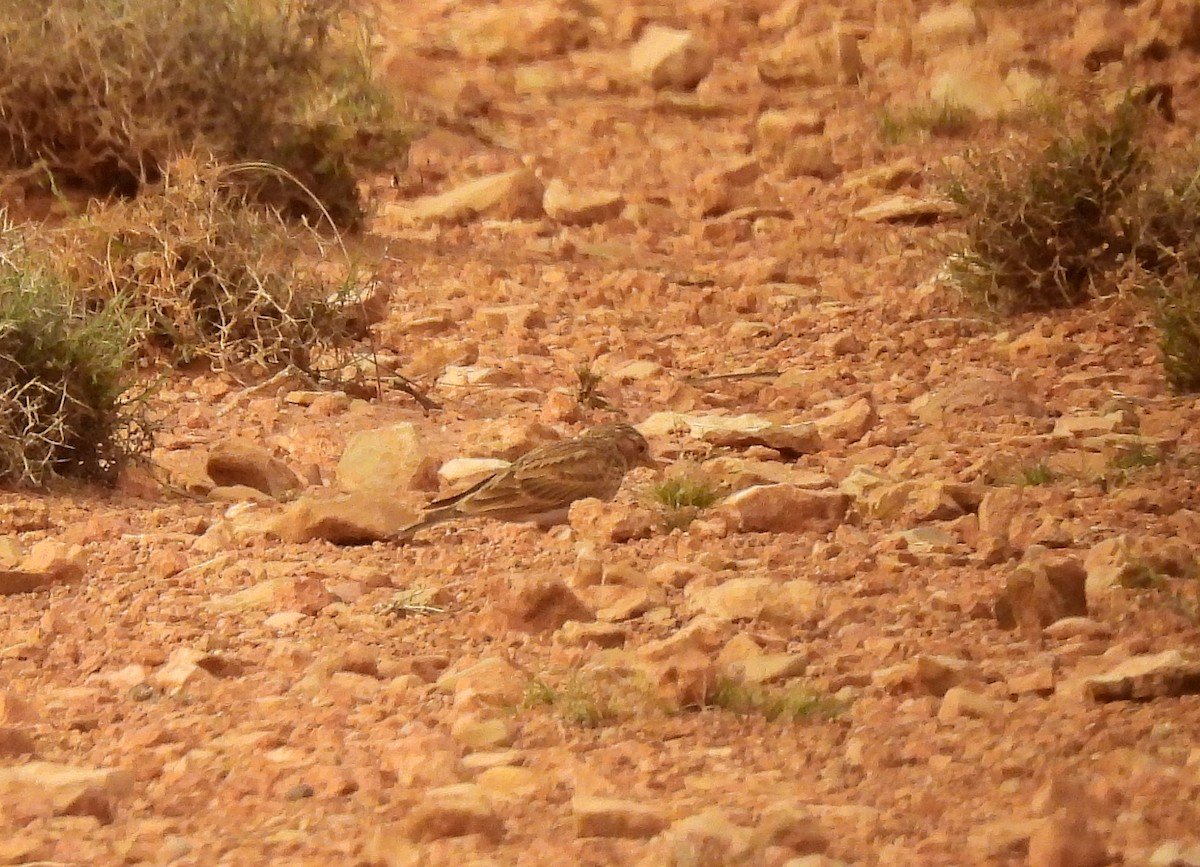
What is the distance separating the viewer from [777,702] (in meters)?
3.16

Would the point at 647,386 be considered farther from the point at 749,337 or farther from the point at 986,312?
the point at 986,312

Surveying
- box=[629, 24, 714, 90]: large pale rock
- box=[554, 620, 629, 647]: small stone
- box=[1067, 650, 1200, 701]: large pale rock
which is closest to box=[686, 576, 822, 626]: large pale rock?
box=[554, 620, 629, 647]: small stone

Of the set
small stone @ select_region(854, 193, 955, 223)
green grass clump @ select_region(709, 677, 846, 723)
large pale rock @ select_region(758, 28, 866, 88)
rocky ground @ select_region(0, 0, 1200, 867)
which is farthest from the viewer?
large pale rock @ select_region(758, 28, 866, 88)

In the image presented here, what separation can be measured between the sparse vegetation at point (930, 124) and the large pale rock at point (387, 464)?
4749 mm

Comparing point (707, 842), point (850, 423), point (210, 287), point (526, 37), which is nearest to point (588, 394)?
point (850, 423)

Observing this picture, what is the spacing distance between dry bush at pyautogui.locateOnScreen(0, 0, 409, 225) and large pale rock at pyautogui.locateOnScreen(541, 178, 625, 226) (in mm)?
901

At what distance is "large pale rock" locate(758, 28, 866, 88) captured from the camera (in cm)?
1039

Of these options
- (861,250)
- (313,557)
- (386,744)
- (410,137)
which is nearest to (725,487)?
(313,557)

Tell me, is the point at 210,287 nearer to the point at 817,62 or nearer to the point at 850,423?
the point at 850,423

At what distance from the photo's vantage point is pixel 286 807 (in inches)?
108

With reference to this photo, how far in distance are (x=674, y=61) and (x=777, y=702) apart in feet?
25.8

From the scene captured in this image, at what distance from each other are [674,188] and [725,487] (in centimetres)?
440

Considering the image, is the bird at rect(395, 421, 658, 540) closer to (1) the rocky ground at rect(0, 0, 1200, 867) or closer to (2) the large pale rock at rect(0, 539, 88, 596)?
(1) the rocky ground at rect(0, 0, 1200, 867)

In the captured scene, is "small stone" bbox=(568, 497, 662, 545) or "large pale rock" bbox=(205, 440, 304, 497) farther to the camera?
"large pale rock" bbox=(205, 440, 304, 497)
